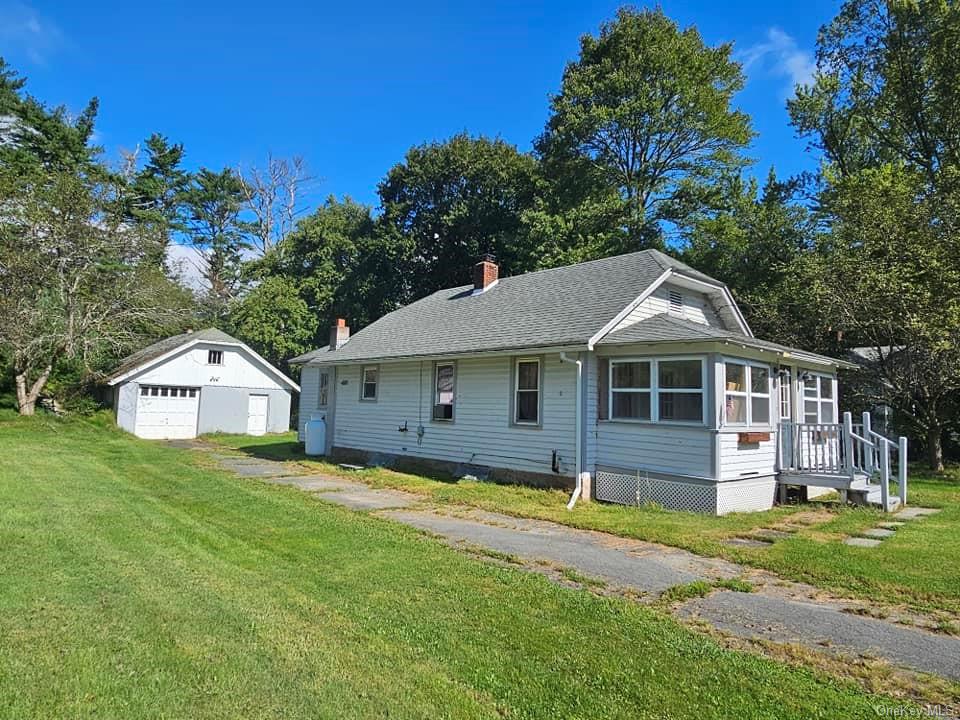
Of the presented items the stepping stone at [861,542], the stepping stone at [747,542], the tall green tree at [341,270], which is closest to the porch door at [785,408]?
the stepping stone at [861,542]

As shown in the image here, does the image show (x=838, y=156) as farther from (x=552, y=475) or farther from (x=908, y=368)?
(x=552, y=475)

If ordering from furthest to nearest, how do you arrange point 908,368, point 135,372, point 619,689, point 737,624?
point 135,372 < point 908,368 < point 737,624 < point 619,689

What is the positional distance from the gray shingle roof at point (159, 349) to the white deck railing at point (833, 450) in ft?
76.3

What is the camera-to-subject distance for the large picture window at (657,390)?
1040 centimetres

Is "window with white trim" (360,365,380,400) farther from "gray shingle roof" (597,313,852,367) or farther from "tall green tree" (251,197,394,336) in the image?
"tall green tree" (251,197,394,336)

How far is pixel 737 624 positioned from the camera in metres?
4.79

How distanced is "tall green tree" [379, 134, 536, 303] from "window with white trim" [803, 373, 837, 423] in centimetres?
2095

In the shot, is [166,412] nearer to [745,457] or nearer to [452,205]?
[452,205]

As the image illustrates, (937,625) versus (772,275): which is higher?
(772,275)

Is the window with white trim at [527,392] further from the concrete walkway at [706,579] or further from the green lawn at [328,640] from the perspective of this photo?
the green lawn at [328,640]

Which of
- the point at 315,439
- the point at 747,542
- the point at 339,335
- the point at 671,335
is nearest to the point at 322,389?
the point at 339,335

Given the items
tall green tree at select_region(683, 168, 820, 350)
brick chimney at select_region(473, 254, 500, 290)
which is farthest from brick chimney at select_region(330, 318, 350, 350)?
tall green tree at select_region(683, 168, 820, 350)

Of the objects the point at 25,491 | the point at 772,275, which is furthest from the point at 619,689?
the point at 772,275

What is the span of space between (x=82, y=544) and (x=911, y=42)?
3007 centimetres
